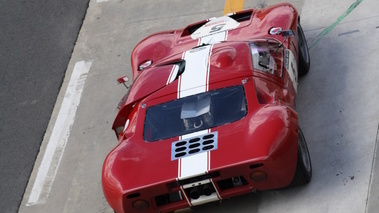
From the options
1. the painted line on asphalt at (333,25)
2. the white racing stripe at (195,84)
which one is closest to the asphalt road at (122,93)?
the painted line on asphalt at (333,25)

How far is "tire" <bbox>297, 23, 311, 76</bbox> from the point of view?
31.8ft

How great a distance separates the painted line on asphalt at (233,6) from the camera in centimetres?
1152

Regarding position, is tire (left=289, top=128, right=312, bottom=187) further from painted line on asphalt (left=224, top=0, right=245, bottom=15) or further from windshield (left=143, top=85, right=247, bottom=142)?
painted line on asphalt (left=224, top=0, right=245, bottom=15)

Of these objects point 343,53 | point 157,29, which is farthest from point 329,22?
point 157,29

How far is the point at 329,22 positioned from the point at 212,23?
5.47ft

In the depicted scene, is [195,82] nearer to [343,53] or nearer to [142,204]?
[142,204]

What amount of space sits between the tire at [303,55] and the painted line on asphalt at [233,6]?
67.1 inches

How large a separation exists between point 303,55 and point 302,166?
2.34 m

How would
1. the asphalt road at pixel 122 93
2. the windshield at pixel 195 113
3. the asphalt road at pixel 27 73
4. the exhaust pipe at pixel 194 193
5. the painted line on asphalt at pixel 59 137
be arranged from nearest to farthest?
the exhaust pipe at pixel 194 193
the windshield at pixel 195 113
the asphalt road at pixel 122 93
the painted line on asphalt at pixel 59 137
the asphalt road at pixel 27 73

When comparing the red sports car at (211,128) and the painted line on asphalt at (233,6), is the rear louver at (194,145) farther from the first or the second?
the painted line on asphalt at (233,6)

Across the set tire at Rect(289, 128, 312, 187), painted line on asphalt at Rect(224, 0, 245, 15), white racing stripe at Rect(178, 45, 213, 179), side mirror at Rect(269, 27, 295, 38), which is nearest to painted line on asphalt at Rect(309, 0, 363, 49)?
side mirror at Rect(269, 27, 295, 38)

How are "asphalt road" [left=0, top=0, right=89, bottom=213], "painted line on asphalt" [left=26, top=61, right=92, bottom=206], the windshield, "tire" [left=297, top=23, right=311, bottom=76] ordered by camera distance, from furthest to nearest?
"asphalt road" [left=0, top=0, right=89, bottom=213]
"tire" [left=297, top=23, right=311, bottom=76]
"painted line on asphalt" [left=26, top=61, right=92, bottom=206]
the windshield

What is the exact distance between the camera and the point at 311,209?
7.76 meters

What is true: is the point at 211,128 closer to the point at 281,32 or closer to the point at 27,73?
the point at 281,32
